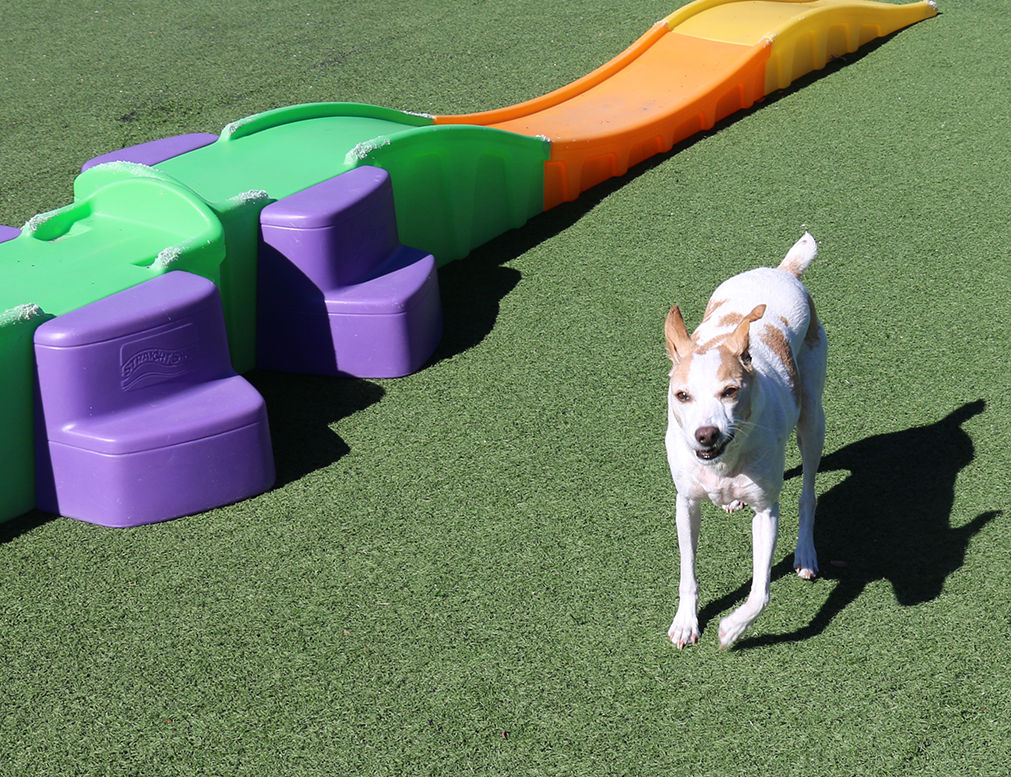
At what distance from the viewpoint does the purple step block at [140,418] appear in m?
4.33

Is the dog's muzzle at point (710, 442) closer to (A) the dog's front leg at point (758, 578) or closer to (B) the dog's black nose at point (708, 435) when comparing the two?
(B) the dog's black nose at point (708, 435)

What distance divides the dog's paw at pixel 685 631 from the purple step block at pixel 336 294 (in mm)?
2091

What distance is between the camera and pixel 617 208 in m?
6.87

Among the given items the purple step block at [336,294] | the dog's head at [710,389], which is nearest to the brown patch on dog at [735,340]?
the dog's head at [710,389]

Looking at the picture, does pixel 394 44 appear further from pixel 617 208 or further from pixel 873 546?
pixel 873 546

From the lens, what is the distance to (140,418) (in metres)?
4.41

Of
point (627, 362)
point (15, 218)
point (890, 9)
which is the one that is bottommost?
point (627, 362)

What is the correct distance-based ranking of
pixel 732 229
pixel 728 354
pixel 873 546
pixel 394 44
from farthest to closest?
pixel 394 44 → pixel 732 229 → pixel 873 546 → pixel 728 354

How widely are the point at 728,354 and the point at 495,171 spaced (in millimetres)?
3616

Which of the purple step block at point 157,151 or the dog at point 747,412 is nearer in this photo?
the dog at point 747,412

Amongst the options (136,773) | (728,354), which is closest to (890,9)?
(728,354)

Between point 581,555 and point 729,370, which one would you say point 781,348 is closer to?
point 729,370

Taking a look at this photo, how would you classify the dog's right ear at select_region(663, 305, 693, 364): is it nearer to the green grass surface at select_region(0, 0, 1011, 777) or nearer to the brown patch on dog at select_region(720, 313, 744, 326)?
the brown patch on dog at select_region(720, 313, 744, 326)

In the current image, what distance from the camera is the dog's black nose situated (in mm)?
3156
